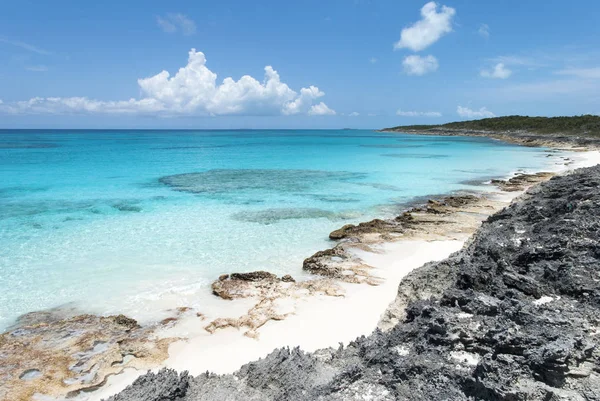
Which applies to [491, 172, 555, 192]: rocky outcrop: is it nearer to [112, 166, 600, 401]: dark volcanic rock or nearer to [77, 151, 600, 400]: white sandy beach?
[77, 151, 600, 400]: white sandy beach

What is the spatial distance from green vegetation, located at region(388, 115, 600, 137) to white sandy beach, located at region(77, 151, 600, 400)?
232 feet

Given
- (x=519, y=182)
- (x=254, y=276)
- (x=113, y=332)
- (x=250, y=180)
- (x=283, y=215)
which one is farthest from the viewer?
(x=250, y=180)

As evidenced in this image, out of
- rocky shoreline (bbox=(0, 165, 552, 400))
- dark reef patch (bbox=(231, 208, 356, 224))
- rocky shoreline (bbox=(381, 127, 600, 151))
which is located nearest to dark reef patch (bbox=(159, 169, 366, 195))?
dark reef patch (bbox=(231, 208, 356, 224))

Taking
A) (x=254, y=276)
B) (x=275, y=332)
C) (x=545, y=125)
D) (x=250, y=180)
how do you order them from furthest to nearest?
(x=545, y=125)
(x=250, y=180)
(x=254, y=276)
(x=275, y=332)

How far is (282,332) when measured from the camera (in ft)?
23.3

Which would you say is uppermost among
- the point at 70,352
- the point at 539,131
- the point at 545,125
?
→ the point at 545,125

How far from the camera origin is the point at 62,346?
6645mm

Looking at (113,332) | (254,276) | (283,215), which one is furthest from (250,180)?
→ (113,332)

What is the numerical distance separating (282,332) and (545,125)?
92.8 metres

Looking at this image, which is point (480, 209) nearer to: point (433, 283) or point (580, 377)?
point (433, 283)

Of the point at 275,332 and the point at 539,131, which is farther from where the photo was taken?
the point at 539,131

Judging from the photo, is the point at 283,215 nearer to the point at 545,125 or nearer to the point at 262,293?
the point at 262,293

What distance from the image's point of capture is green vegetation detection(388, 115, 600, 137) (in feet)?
218

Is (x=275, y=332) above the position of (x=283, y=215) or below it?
below
